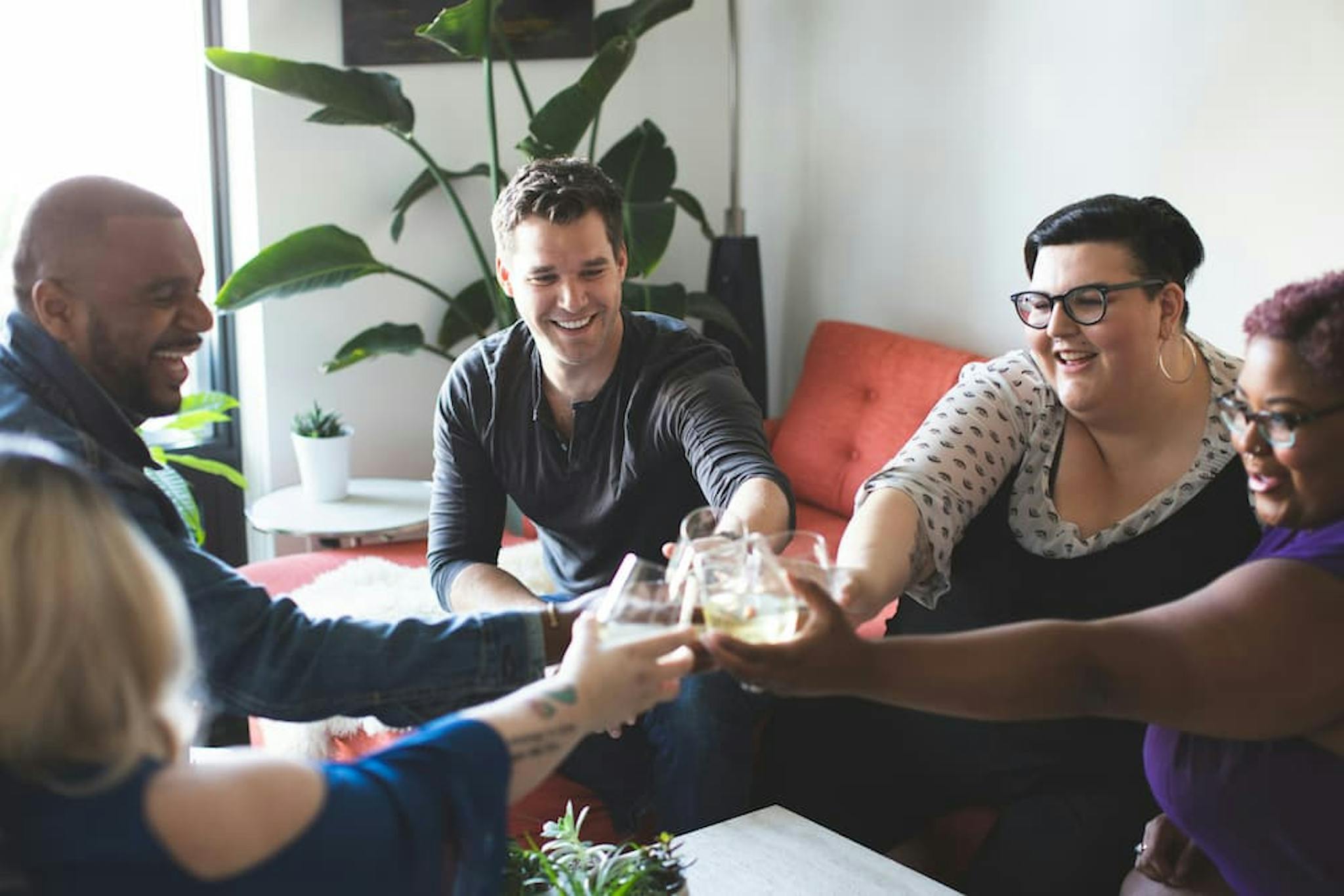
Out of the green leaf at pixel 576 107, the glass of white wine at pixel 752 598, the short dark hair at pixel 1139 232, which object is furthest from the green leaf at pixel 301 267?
the glass of white wine at pixel 752 598

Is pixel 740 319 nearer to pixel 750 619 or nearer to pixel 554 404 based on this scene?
pixel 554 404

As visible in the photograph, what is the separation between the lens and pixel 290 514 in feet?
11.3

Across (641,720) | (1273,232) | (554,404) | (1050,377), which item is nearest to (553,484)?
(554,404)

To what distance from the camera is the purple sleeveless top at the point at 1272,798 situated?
1356 millimetres

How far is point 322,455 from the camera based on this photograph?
353cm

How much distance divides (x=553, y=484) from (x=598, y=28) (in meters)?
1.80

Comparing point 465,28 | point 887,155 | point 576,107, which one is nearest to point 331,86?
point 465,28

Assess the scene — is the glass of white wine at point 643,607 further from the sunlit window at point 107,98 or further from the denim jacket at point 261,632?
the sunlit window at point 107,98

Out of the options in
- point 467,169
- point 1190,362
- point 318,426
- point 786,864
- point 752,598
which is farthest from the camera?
point 467,169

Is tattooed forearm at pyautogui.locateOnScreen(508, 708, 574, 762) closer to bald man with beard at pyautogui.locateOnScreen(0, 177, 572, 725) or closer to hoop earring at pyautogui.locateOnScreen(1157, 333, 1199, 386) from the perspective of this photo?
bald man with beard at pyautogui.locateOnScreen(0, 177, 572, 725)

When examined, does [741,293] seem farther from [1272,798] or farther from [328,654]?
[1272,798]

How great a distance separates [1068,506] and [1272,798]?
64 cm

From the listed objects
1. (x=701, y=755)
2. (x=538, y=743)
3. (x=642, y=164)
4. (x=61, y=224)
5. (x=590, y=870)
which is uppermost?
(x=642, y=164)

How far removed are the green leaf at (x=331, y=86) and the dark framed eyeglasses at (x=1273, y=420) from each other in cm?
252
